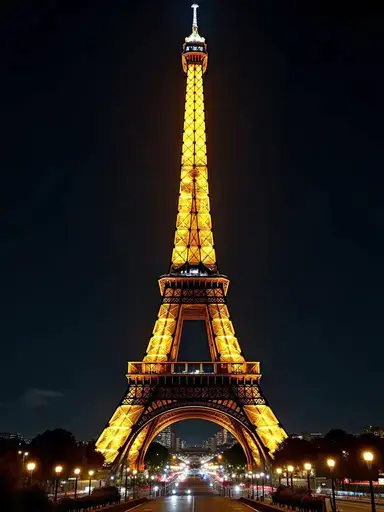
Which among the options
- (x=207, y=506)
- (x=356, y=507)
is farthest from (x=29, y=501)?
(x=356, y=507)

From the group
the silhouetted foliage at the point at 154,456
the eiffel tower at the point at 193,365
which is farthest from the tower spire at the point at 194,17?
the silhouetted foliage at the point at 154,456

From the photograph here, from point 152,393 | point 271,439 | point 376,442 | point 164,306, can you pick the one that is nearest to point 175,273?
point 164,306

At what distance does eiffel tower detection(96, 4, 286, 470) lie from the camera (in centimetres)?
6625

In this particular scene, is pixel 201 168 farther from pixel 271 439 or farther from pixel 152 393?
pixel 271 439

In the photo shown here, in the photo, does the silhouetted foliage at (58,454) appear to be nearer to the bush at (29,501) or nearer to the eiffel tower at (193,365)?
the eiffel tower at (193,365)

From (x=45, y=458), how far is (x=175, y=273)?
95.5 feet

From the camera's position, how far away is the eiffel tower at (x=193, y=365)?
66.2 meters

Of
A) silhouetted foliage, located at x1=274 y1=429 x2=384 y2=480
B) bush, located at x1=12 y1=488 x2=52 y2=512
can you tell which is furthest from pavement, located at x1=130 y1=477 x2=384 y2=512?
bush, located at x1=12 y1=488 x2=52 y2=512

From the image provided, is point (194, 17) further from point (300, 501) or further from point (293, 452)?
point (300, 501)

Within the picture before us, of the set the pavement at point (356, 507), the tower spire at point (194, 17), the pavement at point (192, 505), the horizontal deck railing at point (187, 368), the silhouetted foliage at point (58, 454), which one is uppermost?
the tower spire at point (194, 17)

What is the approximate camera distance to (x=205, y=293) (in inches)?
2975

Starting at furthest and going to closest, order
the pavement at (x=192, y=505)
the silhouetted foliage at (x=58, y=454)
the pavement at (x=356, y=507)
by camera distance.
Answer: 1. the silhouetted foliage at (x=58, y=454)
2. the pavement at (x=192, y=505)
3. the pavement at (x=356, y=507)

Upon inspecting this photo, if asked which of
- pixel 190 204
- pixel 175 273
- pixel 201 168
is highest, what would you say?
pixel 201 168

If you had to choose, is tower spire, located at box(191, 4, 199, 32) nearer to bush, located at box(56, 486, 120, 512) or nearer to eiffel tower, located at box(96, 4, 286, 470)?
eiffel tower, located at box(96, 4, 286, 470)
